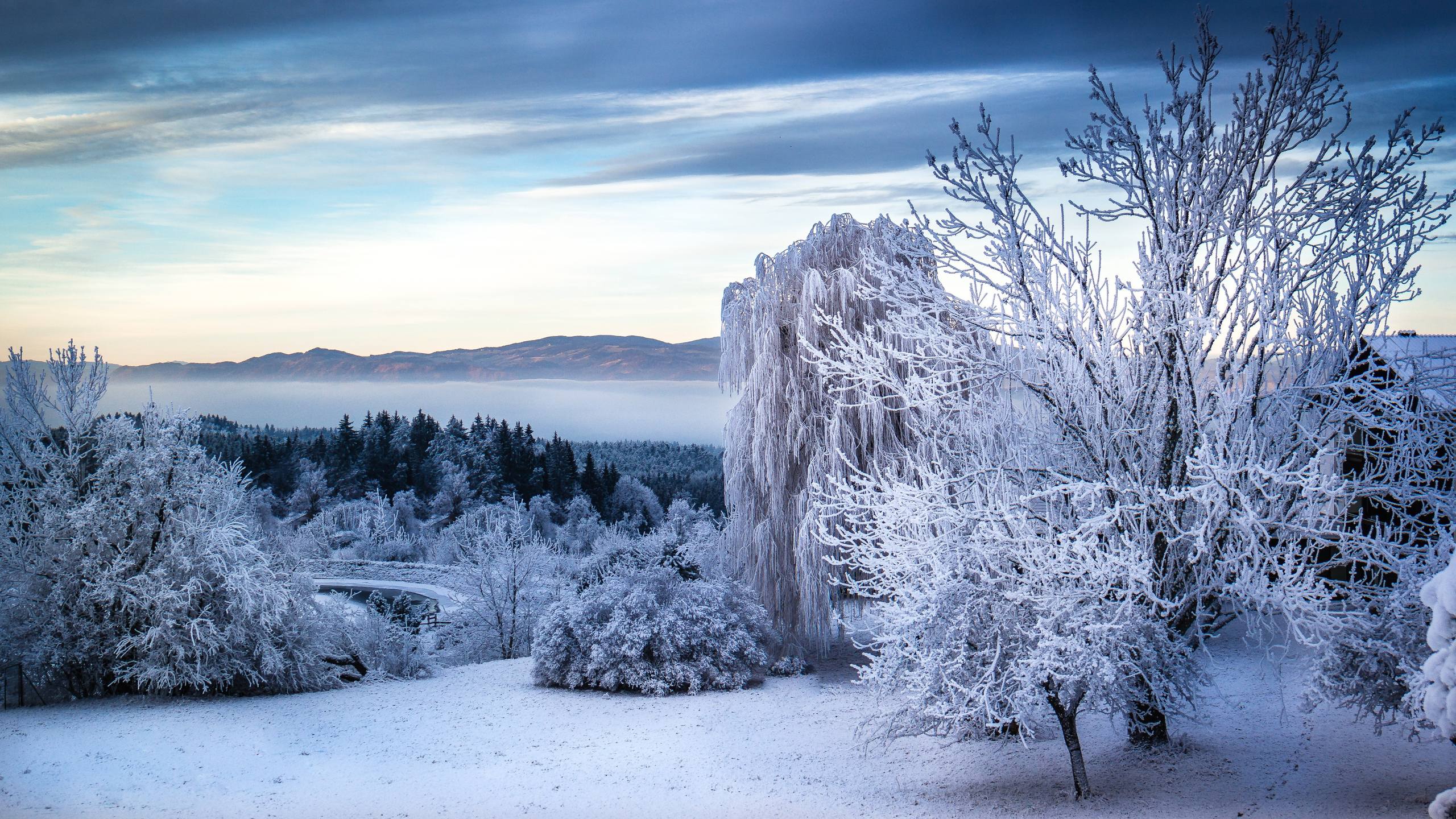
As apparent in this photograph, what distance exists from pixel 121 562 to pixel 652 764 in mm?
6761

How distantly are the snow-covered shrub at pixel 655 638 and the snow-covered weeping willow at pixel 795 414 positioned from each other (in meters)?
0.73

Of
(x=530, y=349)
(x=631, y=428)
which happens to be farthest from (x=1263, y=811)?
(x=530, y=349)

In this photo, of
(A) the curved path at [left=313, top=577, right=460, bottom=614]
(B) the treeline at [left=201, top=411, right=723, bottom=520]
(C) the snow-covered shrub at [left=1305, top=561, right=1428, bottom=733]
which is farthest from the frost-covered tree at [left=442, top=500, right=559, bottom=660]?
(B) the treeline at [left=201, top=411, right=723, bottom=520]

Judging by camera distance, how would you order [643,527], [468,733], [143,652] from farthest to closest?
[643,527] < [143,652] < [468,733]

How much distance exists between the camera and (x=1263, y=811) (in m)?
6.00

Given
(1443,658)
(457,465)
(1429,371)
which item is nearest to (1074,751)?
(1443,658)

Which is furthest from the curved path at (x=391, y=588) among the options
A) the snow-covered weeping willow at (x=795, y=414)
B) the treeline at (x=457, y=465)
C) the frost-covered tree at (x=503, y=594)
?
the snow-covered weeping willow at (x=795, y=414)

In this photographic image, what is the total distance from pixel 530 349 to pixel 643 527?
7964 millimetres

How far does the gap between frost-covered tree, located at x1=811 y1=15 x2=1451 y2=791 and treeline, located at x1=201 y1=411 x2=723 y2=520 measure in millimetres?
25117

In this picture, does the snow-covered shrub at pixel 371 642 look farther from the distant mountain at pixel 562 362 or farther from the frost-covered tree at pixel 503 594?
the distant mountain at pixel 562 362

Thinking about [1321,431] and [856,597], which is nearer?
[1321,431]

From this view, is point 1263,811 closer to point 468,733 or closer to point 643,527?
point 468,733

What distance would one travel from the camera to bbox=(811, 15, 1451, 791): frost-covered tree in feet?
19.7

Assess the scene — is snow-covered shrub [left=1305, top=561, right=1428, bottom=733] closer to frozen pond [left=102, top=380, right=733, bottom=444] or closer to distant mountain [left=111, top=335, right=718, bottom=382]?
frozen pond [left=102, top=380, right=733, bottom=444]
